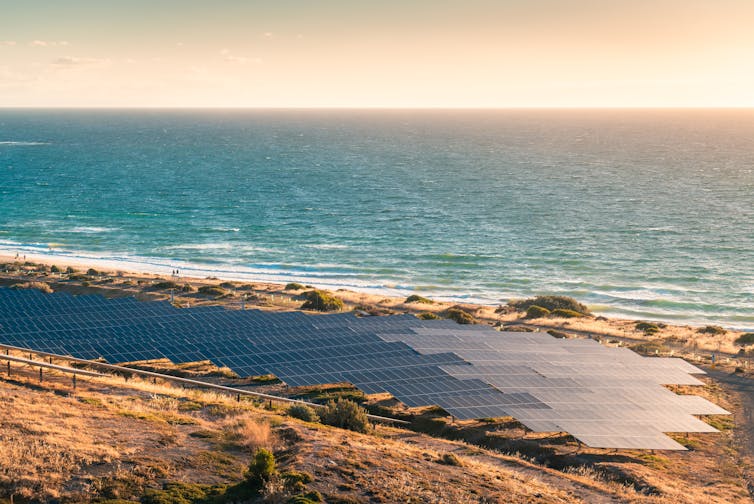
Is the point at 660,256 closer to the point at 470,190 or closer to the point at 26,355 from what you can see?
the point at 470,190

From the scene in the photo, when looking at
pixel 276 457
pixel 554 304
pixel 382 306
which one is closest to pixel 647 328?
pixel 554 304

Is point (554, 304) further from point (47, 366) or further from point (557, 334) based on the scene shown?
point (47, 366)

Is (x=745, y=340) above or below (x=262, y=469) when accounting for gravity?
below

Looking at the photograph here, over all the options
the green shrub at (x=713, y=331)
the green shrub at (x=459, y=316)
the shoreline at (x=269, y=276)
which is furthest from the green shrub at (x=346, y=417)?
the shoreline at (x=269, y=276)

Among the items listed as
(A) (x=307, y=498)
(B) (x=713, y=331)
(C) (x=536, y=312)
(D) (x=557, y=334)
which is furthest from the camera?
(C) (x=536, y=312)

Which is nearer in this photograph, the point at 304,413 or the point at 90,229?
the point at 304,413

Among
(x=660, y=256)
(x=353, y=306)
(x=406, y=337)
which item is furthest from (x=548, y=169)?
(x=406, y=337)

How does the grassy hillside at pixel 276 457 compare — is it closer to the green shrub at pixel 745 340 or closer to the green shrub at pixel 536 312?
the green shrub at pixel 745 340

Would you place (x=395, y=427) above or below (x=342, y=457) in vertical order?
below
